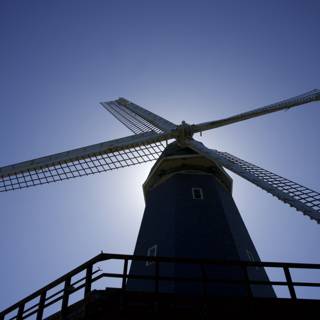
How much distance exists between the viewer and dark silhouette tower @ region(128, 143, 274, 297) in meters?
9.19

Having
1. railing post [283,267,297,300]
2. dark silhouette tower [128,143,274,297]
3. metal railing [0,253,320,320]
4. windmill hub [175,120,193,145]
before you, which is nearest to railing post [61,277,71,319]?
metal railing [0,253,320,320]

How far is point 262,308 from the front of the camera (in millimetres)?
6301

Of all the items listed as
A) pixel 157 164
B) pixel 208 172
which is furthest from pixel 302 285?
pixel 157 164

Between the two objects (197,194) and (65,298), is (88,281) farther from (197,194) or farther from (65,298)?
(197,194)

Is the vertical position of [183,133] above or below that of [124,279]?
above

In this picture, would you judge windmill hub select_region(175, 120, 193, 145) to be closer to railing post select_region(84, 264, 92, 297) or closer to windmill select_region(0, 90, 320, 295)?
windmill select_region(0, 90, 320, 295)

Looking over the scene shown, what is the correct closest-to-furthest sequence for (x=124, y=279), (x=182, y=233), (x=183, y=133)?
(x=124, y=279) → (x=182, y=233) → (x=183, y=133)

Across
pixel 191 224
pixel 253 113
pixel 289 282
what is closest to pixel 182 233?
pixel 191 224

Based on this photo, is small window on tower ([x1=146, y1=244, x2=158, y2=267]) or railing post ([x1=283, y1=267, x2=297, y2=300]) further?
small window on tower ([x1=146, y1=244, x2=158, y2=267])

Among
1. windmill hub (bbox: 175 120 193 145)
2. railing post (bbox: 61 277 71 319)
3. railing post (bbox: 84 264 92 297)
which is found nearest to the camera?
railing post (bbox: 84 264 92 297)

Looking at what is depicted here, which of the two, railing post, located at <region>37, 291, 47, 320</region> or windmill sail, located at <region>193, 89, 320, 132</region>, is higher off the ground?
windmill sail, located at <region>193, 89, 320, 132</region>

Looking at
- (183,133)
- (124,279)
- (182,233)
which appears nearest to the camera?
(124,279)

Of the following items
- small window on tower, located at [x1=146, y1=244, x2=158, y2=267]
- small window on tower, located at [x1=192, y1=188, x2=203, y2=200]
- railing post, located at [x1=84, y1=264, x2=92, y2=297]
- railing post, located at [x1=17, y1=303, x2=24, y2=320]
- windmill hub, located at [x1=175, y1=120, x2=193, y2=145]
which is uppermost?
windmill hub, located at [x1=175, y1=120, x2=193, y2=145]

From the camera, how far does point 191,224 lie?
1072 cm
